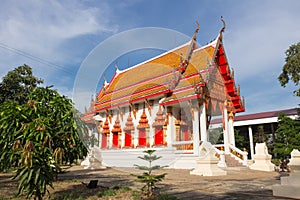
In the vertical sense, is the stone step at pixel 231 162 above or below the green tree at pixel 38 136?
below

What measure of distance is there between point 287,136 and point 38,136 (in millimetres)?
19311

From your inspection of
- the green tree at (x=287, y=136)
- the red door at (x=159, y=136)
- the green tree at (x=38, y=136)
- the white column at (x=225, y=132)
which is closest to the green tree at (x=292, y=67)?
the green tree at (x=287, y=136)

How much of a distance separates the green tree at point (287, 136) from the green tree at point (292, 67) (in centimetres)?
247

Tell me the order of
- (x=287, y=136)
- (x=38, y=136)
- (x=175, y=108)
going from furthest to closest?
1. (x=287, y=136)
2. (x=175, y=108)
3. (x=38, y=136)

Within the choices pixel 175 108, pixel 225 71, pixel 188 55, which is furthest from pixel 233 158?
pixel 188 55

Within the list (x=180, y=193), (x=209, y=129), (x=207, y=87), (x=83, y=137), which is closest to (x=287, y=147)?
(x=209, y=129)

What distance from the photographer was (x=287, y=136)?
19.1 meters

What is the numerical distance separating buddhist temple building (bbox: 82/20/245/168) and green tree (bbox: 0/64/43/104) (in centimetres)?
437

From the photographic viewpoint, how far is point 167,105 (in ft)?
47.1

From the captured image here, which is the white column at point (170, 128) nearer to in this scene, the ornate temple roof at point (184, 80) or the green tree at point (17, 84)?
the ornate temple roof at point (184, 80)

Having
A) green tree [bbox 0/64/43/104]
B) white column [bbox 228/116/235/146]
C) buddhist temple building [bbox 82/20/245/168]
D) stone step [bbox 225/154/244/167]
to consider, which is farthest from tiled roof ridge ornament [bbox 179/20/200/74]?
green tree [bbox 0/64/43/104]

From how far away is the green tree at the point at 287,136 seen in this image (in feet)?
60.2

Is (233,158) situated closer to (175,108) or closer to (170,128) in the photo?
(170,128)

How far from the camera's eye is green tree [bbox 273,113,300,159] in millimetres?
18341
